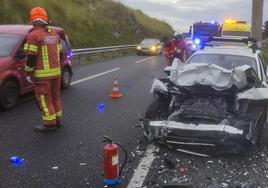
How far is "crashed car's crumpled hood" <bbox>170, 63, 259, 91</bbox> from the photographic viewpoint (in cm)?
702

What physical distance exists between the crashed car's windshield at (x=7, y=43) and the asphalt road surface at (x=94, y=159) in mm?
1394

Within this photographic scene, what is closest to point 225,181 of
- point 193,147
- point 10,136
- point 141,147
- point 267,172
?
point 267,172

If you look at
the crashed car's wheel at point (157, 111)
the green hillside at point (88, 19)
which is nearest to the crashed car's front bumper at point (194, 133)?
the crashed car's wheel at point (157, 111)

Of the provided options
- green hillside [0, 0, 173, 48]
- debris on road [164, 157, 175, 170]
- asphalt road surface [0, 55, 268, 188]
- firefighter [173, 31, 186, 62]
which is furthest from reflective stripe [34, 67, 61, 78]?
green hillside [0, 0, 173, 48]

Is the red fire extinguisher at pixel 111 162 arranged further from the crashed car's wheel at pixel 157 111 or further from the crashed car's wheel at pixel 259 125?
the crashed car's wheel at pixel 259 125

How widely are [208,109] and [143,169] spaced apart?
1.56 m

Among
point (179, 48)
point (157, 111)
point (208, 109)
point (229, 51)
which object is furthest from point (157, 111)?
point (179, 48)

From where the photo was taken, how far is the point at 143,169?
19.3ft

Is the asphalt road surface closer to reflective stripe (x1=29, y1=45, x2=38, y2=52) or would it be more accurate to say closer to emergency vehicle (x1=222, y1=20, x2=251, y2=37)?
reflective stripe (x1=29, y1=45, x2=38, y2=52)

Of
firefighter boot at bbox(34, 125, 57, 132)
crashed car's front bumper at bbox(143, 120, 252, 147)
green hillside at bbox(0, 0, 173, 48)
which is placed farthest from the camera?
green hillside at bbox(0, 0, 173, 48)

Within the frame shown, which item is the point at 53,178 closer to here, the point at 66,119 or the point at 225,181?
the point at 225,181

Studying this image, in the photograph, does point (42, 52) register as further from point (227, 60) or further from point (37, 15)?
point (227, 60)

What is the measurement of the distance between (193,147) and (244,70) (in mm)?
1431

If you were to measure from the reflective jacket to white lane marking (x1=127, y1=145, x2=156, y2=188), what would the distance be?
216 cm
